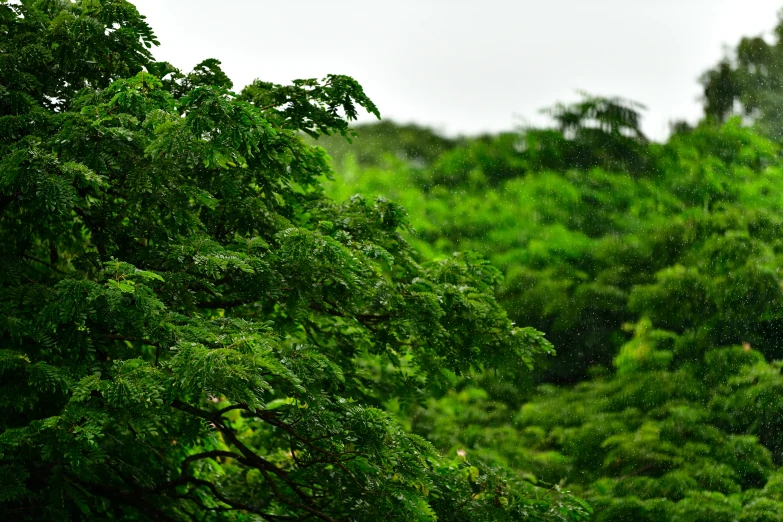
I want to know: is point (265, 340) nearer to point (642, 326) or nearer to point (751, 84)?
point (642, 326)

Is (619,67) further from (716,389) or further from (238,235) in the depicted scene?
(238,235)

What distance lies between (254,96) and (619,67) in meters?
22.1

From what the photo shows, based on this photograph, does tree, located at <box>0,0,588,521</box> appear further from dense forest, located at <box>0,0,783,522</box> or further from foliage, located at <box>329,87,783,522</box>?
foliage, located at <box>329,87,783,522</box>

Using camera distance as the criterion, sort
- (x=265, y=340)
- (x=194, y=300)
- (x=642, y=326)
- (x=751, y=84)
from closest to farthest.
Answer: (x=265, y=340), (x=194, y=300), (x=642, y=326), (x=751, y=84)

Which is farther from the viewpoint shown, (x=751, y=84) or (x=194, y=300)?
(x=751, y=84)

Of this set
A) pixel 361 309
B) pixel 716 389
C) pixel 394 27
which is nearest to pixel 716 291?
pixel 716 389

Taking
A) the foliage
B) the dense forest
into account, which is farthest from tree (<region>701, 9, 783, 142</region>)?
the dense forest

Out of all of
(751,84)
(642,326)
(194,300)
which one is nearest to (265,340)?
(194,300)

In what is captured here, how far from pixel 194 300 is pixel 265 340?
2.26 feet

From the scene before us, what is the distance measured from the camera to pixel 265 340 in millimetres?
3207

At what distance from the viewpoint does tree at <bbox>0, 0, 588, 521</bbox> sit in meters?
3.25

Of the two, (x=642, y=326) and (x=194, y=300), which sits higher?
(x=194, y=300)

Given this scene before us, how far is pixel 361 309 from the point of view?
4426mm

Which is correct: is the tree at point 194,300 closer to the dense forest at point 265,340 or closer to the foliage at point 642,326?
the dense forest at point 265,340
